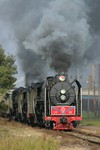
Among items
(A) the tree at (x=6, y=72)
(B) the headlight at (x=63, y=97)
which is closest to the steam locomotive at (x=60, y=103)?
(B) the headlight at (x=63, y=97)

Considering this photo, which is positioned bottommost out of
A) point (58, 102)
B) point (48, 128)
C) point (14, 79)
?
point (48, 128)

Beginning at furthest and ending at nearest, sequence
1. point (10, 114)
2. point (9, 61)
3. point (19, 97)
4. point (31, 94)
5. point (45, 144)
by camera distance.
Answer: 1. point (10, 114)
2. point (9, 61)
3. point (19, 97)
4. point (31, 94)
5. point (45, 144)

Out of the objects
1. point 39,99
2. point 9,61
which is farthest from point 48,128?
point 9,61

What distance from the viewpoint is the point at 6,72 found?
3709cm

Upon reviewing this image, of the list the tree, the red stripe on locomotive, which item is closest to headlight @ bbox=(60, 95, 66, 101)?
the red stripe on locomotive

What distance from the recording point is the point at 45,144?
11.6 meters

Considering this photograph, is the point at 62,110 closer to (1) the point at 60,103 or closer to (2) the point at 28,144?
(1) the point at 60,103

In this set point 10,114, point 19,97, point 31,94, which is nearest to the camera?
point 31,94

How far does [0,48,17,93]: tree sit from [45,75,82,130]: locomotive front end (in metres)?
11.9

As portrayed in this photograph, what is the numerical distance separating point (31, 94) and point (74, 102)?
5468mm

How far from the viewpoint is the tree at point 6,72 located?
37.1 m

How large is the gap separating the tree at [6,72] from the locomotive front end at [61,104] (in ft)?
39.1

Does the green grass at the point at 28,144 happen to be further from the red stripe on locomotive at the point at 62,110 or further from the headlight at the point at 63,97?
the headlight at the point at 63,97

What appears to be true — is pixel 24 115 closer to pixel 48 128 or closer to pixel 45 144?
pixel 48 128
